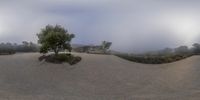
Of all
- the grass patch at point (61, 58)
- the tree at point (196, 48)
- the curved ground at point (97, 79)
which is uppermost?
the tree at point (196, 48)

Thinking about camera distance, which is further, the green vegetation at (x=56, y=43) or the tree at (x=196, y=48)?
the tree at (x=196, y=48)

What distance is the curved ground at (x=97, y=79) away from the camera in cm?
2764

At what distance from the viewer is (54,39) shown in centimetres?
3831

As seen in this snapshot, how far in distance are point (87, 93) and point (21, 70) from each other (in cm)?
944

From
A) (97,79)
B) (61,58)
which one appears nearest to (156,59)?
(97,79)

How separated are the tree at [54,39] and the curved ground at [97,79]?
1995 millimetres

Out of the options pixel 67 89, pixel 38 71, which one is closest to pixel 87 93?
pixel 67 89

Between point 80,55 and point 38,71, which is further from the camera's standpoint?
point 80,55

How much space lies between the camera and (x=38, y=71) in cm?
3512

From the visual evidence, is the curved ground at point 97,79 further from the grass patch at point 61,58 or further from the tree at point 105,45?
the tree at point 105,45

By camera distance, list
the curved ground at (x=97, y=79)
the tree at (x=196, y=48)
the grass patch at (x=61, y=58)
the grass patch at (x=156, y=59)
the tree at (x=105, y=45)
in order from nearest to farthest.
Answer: the curved ground at (x=97, y=79) → the grass patch at (x=61, y=58) → the grass patch at (x=156, y=59) → the tree at (x=196, y=48) → the tree at (x=105, y=45)

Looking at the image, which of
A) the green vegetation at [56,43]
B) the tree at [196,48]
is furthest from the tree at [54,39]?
the tree at [196,48]

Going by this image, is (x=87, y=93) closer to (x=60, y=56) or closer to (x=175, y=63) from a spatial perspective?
(x=60, y=56)

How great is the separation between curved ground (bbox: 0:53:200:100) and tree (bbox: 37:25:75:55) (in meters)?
2.00
